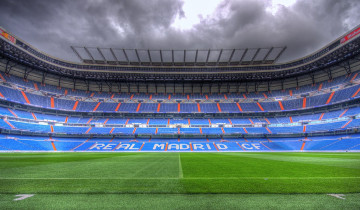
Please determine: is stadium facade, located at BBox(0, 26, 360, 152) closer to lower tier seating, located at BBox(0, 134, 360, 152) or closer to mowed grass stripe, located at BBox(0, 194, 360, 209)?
lower tier seating, located at BBox(0, 134, 360, 152)

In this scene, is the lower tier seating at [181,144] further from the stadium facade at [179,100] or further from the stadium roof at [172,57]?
the stadium roof at [172,57]

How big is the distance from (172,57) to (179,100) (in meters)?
14.0

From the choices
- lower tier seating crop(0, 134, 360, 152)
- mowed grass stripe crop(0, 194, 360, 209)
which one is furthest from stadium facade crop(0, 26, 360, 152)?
mowed grass stripe crop(0, 194, 360, 209)

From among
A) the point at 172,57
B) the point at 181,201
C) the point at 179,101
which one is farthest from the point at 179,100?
the point at 181,201

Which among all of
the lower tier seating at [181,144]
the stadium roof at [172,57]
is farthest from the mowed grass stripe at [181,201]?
the stadium roof at [172,57]

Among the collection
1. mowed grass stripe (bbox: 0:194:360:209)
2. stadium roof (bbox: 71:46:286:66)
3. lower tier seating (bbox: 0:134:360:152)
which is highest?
stadium roof (bbox: 71:46:286:66)

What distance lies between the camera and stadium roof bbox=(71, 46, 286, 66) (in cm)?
4154

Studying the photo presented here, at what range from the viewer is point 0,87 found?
34.8m

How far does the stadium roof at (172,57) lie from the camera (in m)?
41.5

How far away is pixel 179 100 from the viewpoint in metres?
52.9

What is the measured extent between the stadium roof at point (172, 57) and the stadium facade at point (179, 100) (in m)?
0.27

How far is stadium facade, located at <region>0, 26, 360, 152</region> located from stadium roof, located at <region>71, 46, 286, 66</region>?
0.27 m

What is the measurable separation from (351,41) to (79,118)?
63056mm

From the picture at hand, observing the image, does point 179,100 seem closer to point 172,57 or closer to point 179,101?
point 179,101
